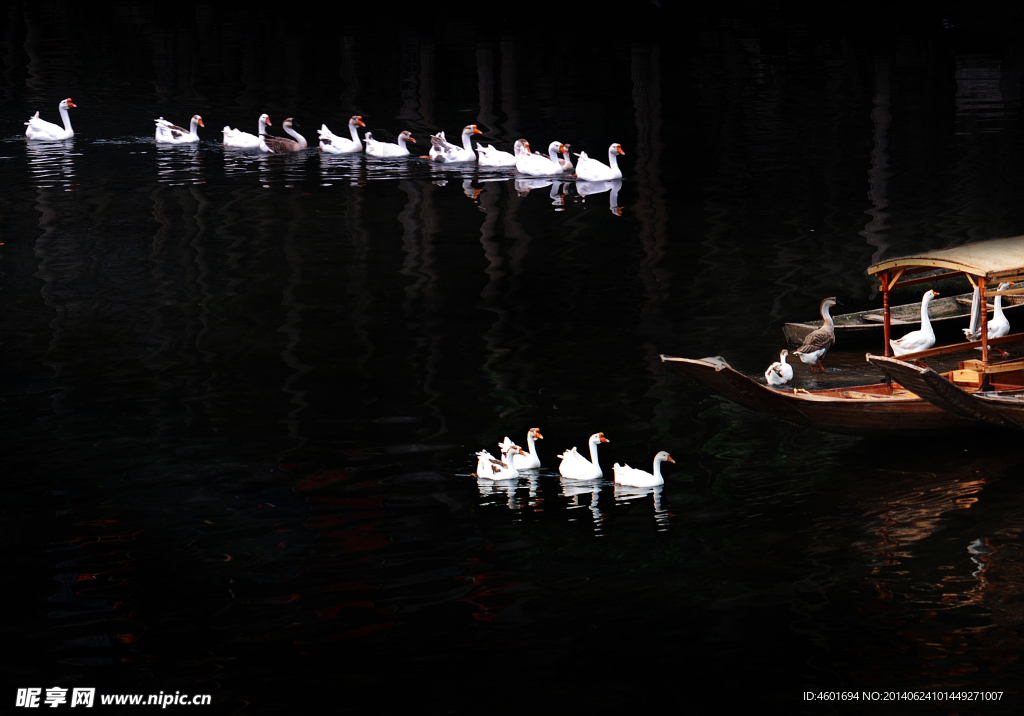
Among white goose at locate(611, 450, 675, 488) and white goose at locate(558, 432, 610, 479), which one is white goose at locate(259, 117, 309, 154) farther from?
white goose at locate(611, 450, 675, 488)

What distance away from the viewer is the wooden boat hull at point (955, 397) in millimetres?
12438

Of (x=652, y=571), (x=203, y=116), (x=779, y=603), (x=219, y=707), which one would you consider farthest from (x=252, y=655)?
(x=203, y=116)

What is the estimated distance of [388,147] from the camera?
29703 millimetres

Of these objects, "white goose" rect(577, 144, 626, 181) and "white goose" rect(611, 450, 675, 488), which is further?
"white goose" rect(577, 144, 626, 181)

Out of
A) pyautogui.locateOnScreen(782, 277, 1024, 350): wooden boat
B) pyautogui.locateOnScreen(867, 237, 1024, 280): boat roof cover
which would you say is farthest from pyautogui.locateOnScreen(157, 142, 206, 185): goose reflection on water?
pyautogui.locateOnScreen(867, 237, 1024, 280): boat roof cover

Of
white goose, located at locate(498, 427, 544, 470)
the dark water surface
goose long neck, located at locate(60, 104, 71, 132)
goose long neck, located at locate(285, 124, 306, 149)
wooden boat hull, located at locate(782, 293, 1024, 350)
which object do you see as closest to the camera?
the dark water surface

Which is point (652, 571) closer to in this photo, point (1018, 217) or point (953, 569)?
point (953, 569)

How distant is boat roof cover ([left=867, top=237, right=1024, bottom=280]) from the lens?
13.2 metres

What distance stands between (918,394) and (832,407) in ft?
2.75

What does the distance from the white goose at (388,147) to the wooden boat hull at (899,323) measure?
48.1ft

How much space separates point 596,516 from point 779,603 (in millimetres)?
2073

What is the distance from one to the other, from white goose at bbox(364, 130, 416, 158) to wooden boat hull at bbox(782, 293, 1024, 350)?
14656 mm

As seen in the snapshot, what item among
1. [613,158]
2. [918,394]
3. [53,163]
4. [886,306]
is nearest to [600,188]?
[613,158]

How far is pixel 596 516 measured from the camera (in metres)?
11.8
